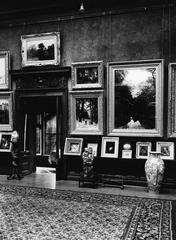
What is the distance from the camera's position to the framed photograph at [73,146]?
8.30 meters

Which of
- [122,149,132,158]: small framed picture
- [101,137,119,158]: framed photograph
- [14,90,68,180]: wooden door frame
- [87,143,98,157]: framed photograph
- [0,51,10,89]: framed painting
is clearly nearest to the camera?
[122,149,132,158]: small framed picture

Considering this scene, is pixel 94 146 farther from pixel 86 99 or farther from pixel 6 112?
pixel 6 112

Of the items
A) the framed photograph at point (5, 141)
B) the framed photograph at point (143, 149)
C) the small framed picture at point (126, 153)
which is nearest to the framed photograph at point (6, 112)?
the framed photograph at point (5, 141)

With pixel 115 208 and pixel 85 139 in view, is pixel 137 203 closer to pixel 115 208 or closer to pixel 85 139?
pixel 115 208

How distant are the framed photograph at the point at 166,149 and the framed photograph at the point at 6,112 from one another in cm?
481

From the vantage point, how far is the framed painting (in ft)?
30.0

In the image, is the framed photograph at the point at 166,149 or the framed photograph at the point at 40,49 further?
the framed photograph at the point at 40,49

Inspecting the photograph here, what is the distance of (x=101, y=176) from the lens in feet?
26.4

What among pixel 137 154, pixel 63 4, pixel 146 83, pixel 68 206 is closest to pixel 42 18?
pixel 63 4

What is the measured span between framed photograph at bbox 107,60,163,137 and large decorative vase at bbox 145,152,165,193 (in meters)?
0.78

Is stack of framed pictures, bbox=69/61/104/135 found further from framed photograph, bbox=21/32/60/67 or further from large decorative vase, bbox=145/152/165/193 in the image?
large decorative vase, bbox=145/152/165/193

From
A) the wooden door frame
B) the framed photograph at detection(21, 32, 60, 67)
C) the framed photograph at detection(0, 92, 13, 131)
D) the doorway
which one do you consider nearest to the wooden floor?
the wooden door frame

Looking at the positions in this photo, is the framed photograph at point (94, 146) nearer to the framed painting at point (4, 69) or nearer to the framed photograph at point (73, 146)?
the framed photograph at point (73, 146)

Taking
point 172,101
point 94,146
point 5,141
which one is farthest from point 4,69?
point 172,101
